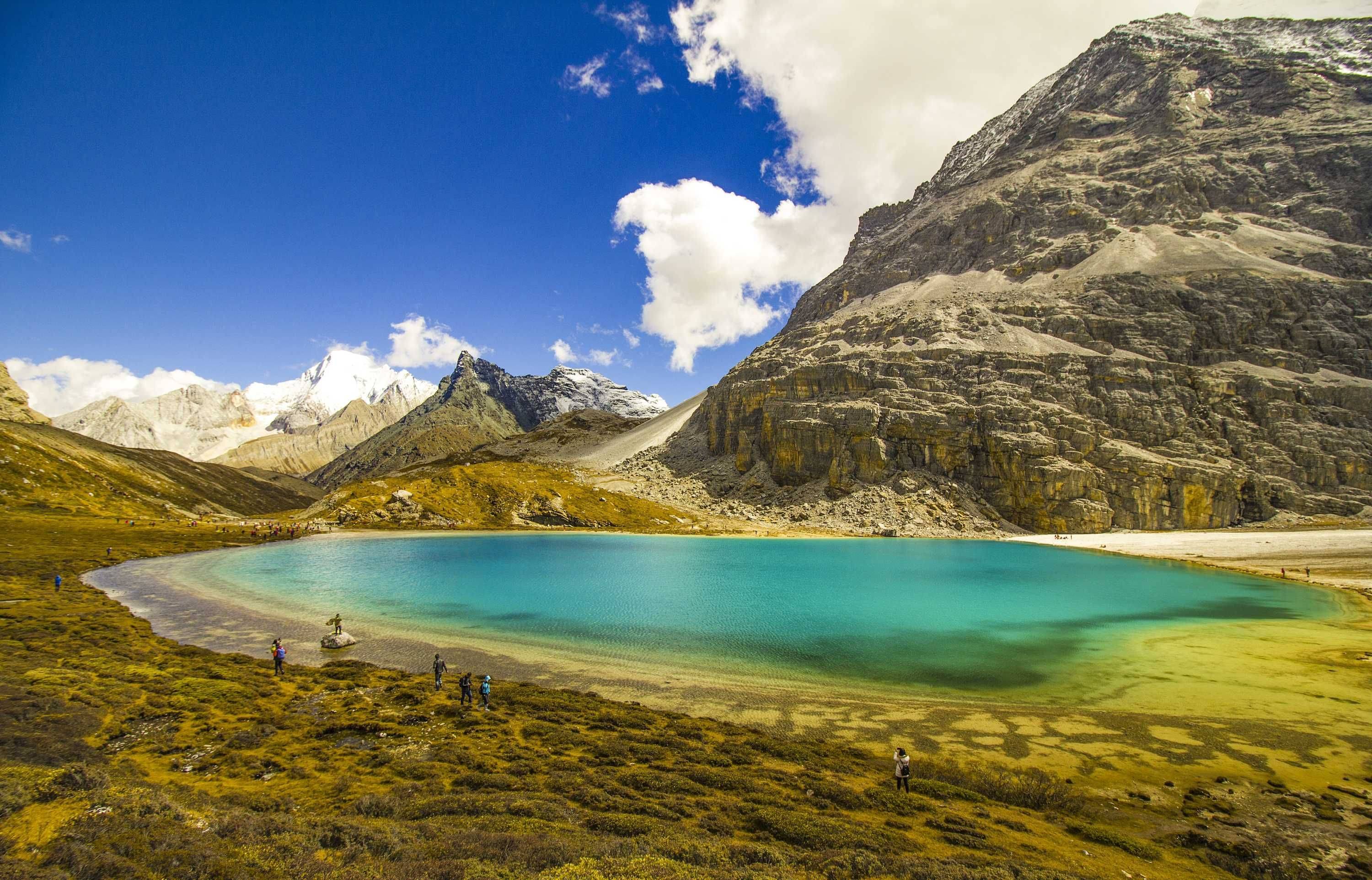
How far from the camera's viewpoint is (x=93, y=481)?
103m

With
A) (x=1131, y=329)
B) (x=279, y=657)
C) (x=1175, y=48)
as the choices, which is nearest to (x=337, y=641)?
(x=279, y=657)

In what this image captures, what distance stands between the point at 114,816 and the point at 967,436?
384 ft

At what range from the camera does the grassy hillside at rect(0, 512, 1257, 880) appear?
8.79m

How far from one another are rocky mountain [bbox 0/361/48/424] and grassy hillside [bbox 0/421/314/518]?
4.48 metres

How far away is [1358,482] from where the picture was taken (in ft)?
280

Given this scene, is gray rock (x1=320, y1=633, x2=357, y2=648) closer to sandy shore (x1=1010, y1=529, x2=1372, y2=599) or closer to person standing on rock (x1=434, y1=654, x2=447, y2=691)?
person standing on rock (x1=434, y1=654, x2=447, y2=691)

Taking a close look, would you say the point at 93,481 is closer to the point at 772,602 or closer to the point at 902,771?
the point at 772,602

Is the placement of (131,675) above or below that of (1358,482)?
below

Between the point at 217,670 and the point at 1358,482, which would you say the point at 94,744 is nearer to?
the point at 217,670

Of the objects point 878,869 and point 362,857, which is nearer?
point 362,857

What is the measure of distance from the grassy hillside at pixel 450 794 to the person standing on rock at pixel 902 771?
1.32 feet

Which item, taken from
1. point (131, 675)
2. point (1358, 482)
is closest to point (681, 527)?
point (131, 675)

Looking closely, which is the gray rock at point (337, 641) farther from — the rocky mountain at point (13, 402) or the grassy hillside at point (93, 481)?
the rocky mountain at point (13, 402)

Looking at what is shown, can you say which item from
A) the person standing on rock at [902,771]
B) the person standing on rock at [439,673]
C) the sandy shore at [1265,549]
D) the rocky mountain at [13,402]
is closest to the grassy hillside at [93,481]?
the rocky mountain at [13,402]
